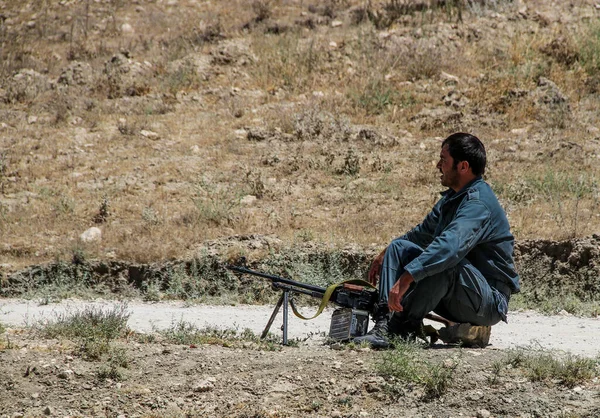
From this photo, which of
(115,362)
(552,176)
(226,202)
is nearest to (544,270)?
(552,176)

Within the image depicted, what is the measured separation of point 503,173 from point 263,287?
3.45 meters

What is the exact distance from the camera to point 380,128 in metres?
10.9

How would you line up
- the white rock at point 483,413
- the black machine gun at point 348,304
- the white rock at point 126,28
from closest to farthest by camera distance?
A: 1. the white rock at point 483,413
2. the black machine gun at point 348,304
3. the white rock at point 126,28

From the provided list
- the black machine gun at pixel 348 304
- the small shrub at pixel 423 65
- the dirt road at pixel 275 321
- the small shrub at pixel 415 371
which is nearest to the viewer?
the small shrub at pixel 415 371

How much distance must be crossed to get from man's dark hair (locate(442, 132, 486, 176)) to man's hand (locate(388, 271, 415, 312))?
2.80 ft

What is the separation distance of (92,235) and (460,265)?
4.81 m

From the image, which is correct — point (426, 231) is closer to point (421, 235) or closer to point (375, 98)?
point (421, 235)

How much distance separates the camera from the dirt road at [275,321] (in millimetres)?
5795

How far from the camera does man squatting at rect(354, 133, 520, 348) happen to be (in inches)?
188

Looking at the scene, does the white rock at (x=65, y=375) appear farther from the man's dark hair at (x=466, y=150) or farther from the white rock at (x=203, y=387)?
the man's dark hair at (x=466, y=150)

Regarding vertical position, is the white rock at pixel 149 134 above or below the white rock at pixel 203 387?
above

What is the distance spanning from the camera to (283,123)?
1107 centimetres

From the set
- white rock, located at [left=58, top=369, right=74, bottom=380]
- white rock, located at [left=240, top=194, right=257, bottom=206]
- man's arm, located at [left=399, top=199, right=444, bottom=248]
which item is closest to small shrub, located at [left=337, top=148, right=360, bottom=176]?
white rock, located at [left=240, top=194, right=257, bottom=206]

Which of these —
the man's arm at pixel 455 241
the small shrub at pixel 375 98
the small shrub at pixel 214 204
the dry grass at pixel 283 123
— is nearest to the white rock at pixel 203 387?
the man's arm at pixel 455 241
